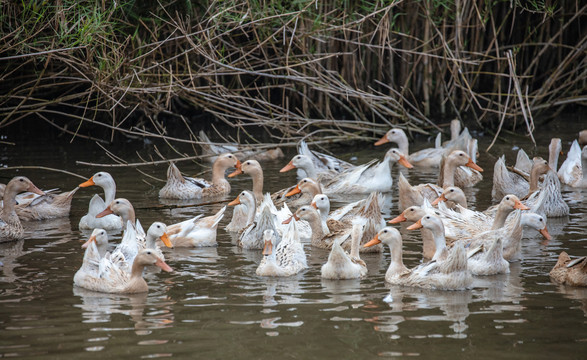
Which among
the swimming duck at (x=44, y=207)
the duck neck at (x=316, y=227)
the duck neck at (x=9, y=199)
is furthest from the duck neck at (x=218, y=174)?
the duck neck at (x=316, y=227)

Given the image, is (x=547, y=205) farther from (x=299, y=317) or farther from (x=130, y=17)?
(x=130, y=17)

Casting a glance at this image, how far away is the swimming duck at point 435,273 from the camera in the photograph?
6.54 meters

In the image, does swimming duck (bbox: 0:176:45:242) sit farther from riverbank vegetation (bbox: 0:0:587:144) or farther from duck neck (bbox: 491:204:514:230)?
duck neck (bbox: 491:204:514:230)

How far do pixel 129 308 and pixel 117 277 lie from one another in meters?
0.67

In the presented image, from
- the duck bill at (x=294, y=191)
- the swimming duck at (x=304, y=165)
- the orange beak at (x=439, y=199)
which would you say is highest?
the swimming duck at (x=304, y=165)

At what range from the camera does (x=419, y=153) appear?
13547 millimetres

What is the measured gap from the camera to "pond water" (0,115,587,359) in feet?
17.2

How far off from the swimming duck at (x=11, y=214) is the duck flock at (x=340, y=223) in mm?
11

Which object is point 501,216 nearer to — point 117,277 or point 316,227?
point 316,227

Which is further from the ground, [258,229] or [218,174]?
[218,174]

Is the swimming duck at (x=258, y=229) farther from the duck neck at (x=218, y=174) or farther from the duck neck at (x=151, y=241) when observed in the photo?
the duck neck at (x=218, y=174)

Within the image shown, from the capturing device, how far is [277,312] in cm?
596

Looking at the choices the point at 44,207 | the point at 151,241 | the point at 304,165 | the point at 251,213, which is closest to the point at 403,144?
the point at 304,165

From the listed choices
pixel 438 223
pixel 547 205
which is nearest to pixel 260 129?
pixel 547 205
